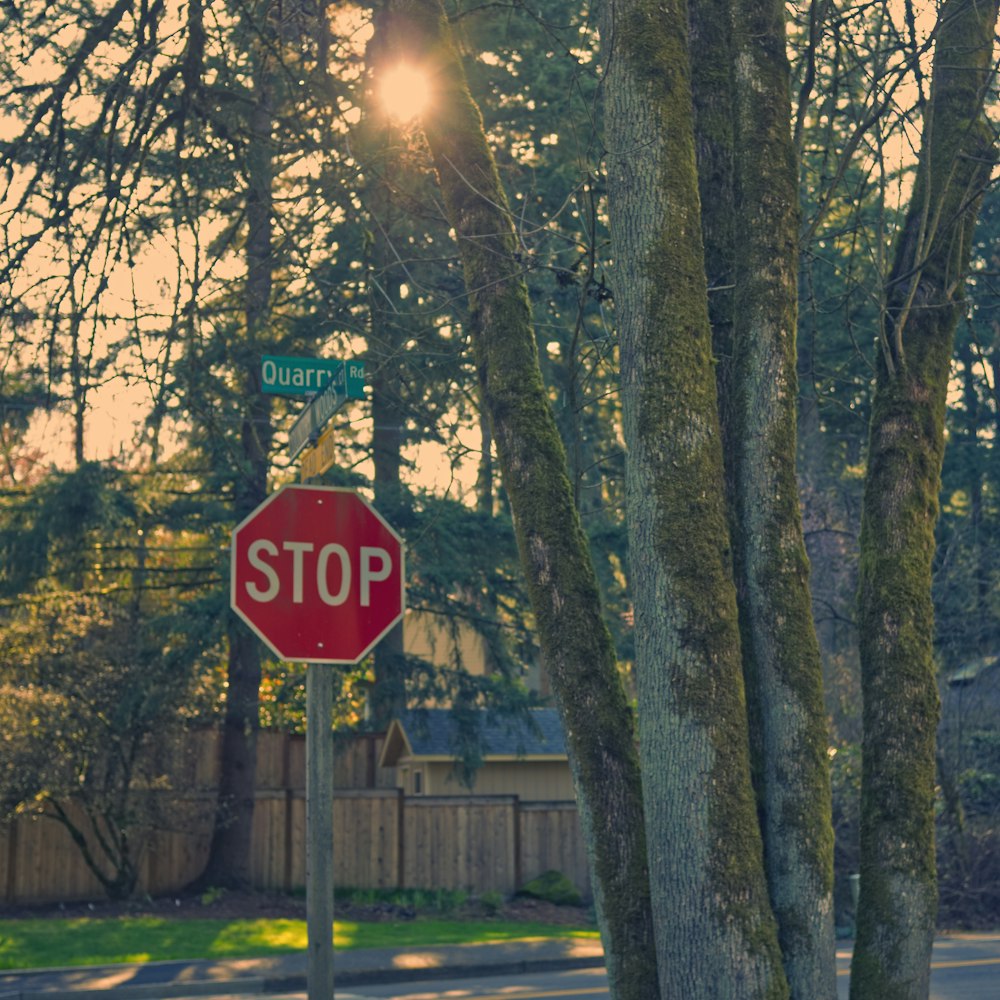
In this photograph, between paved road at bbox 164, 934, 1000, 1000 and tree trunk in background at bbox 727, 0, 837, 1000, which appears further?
paved road at bbox 164, 934, 1000, 1000

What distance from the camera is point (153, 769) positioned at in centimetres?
2227

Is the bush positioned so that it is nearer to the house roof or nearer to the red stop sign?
the house roof

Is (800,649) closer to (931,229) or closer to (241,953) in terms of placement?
(931,229)

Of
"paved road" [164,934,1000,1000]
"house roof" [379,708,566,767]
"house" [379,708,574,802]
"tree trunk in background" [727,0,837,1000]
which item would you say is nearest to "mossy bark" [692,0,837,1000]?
"tree trunk in background" [727,0,837,1000]

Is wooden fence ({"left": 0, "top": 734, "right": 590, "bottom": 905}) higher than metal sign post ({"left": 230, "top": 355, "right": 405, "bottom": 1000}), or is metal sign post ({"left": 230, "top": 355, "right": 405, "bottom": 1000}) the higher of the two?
metal sign post ({"left": 230, "top": 355, "right": 405, "bottom": 1000})

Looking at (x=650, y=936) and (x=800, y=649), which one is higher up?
(x=800, y=649)

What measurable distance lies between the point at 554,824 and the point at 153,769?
6.82 metres

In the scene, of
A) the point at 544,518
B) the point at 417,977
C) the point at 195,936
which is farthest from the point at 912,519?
the point at 195,936

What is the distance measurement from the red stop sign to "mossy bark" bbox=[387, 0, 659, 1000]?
97cm

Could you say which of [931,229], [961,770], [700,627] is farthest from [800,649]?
[961,770]

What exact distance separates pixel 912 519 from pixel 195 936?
1513cm

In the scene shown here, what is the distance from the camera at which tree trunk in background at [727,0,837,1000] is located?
4.76 m

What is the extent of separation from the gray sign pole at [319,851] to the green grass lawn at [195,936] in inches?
449

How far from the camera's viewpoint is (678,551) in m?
4.73
